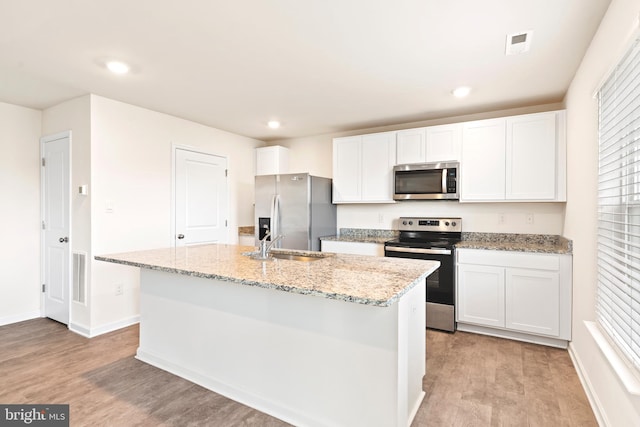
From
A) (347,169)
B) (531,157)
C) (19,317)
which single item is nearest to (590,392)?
(531,157)

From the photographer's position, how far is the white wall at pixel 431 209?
3.45 metres

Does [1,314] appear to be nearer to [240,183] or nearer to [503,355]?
[240,183]

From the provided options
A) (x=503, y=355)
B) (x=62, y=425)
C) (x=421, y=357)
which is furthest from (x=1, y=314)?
(x=503, y=355)

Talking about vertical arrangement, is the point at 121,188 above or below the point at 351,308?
above

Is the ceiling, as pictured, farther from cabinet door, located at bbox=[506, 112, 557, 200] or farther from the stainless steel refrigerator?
the stainless steel refrigerator

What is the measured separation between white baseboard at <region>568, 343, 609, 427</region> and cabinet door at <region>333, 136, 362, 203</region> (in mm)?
2573

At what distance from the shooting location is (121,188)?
3.43 meters

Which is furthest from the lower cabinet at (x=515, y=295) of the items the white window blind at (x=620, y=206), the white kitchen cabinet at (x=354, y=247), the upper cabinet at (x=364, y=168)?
the upper cabinet at (x=364, y=168)

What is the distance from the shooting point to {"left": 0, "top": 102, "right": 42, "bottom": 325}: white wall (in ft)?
11.5

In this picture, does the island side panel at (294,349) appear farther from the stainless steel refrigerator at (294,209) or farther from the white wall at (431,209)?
the white wall at (431,209)

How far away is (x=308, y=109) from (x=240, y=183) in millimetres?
1777

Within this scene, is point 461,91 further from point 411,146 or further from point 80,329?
point 80,329

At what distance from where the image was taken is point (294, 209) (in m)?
4.14

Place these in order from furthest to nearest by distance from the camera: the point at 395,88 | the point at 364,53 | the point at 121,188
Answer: the point at 121,188, the point at 395,88, the point at 364,53
